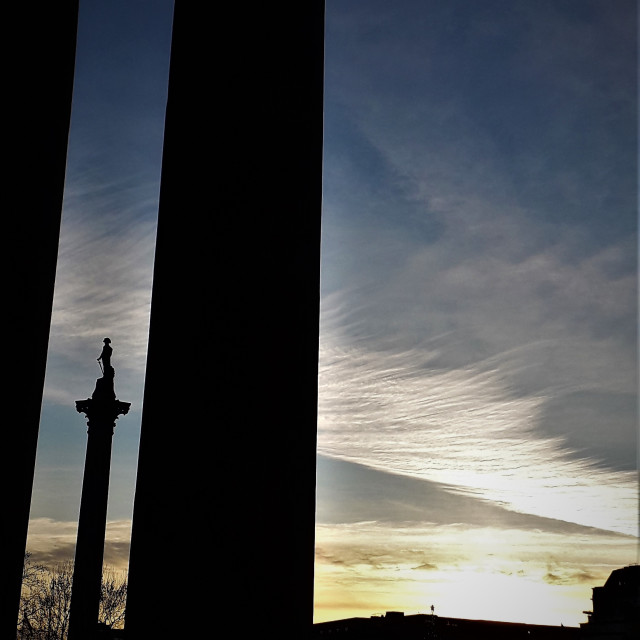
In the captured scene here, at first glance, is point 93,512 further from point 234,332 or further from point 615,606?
point 234,332

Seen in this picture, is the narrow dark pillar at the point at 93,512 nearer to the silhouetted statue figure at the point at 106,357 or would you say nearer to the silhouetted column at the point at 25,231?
the silhouetted statue figure at the point at 106,357

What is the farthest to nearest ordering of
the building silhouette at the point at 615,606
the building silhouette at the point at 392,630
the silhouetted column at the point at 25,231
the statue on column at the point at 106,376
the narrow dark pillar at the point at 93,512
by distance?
the building silhouette at the point at 392,630
the statue on column at the point at 106,376
the narrow dark pillar at the point at 93,512
the building silhouette at the point at 615,606
the silhouetted column at the point at 25,231

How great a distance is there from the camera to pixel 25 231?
24812mm

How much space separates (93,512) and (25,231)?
6379cm

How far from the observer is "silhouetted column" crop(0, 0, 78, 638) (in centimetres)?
2409

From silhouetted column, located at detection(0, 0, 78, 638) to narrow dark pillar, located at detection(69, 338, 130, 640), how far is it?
59.8 meters

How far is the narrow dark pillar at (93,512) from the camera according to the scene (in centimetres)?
7956

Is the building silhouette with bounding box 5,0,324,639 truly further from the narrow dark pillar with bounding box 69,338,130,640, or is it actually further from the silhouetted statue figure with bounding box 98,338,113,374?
the silhouetted statue figure with bounding box 98,338,113,374

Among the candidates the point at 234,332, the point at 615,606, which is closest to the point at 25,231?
the point at 234,332

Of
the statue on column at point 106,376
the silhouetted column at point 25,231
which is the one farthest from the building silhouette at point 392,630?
the silhouetted column at point 25,231

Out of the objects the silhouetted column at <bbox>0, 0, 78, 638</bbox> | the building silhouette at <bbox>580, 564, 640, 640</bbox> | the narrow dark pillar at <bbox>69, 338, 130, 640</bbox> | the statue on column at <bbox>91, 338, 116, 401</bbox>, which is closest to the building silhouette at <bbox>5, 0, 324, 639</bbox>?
the silhouetted column at <bbox>0, 0, 78, 638</bbox>

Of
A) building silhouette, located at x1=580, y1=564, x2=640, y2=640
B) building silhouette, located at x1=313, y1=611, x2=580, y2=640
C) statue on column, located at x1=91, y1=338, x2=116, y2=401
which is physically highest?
statue on column, located at x1=91, y1=338, x2=116, y2=401

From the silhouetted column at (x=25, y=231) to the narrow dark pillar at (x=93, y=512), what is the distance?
59.8 meters

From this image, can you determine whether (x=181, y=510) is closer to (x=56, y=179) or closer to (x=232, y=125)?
(x=232, y=125)
